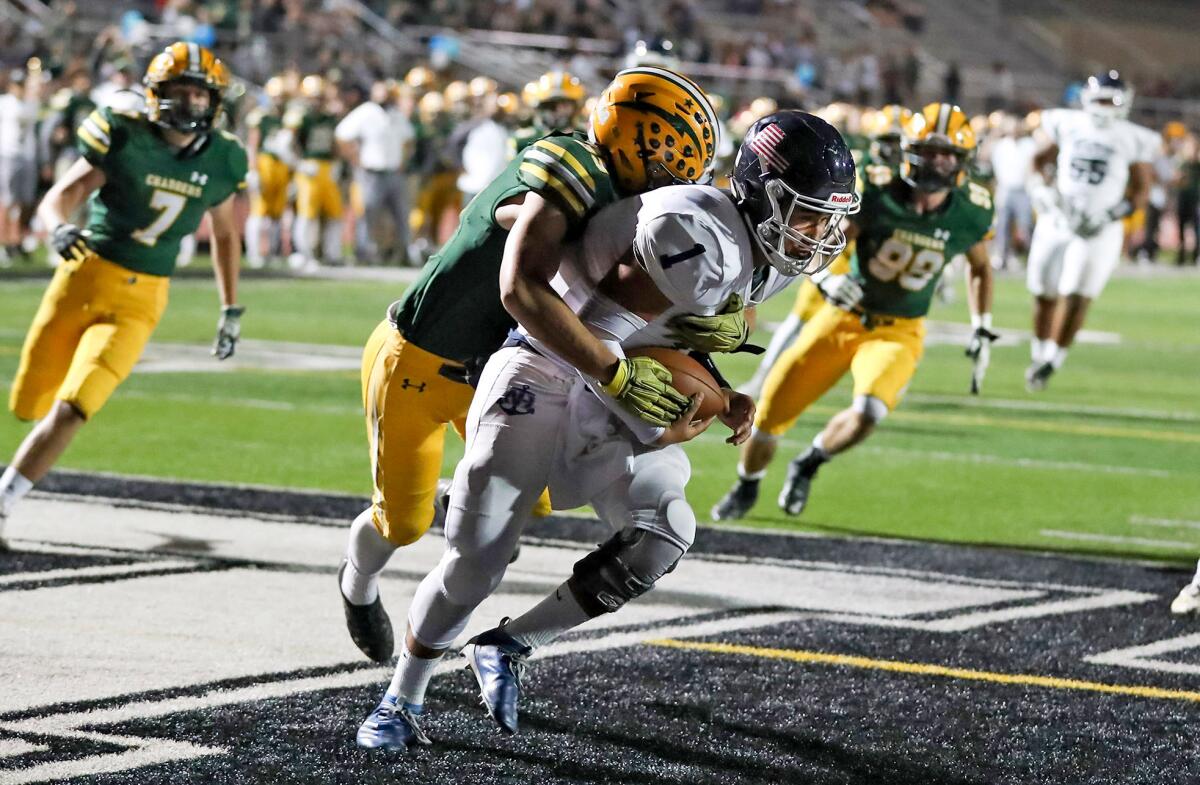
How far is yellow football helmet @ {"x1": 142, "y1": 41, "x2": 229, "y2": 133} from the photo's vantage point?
6.53 meters

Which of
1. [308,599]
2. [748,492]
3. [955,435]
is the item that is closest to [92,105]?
[955,435]

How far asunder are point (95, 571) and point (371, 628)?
153 cm

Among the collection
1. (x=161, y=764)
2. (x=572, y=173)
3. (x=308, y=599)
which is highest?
(x=572, y=173)

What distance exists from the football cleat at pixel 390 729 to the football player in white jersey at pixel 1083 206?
882cm

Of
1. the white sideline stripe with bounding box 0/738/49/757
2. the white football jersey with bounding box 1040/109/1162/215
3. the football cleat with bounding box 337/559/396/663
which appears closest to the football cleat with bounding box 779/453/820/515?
the football cleat with bounding box 337/559/396/663

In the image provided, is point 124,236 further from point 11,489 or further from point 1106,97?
point 1106,97

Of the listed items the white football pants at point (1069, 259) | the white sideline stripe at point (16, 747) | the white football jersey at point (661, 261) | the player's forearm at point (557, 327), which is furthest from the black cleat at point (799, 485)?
the white football pants at point (1069, 259)

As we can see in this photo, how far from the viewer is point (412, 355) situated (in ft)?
15.4

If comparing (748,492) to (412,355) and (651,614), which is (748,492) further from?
(412,355)

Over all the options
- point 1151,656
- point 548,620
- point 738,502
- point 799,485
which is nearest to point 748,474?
point 738,502

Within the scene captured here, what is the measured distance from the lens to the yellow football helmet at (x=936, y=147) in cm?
753

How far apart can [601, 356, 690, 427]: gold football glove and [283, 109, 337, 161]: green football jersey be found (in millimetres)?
15792

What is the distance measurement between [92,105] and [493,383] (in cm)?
1595

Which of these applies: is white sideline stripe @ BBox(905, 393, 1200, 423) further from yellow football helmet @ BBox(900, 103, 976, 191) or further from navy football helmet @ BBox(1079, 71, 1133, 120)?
yellow football helmet @ BBox(900, 103, 976, 191)
